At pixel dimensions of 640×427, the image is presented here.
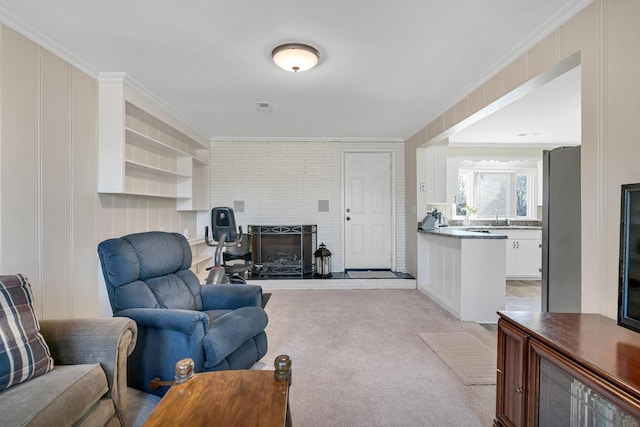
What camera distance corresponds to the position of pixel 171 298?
2330 mm

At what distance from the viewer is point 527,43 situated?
2170mm

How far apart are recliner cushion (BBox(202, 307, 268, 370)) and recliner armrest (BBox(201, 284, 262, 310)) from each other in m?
0.18

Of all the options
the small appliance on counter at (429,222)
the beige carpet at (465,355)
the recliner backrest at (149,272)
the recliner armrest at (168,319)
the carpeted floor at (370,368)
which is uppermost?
the small appliance on counter at (429,222)

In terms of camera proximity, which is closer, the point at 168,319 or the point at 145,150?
the point at 168,319

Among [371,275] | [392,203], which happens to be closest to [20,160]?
[371,275]

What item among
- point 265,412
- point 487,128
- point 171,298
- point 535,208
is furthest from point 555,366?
point 535,208

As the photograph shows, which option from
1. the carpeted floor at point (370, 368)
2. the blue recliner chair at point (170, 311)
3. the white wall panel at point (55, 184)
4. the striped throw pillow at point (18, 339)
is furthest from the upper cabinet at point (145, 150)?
the carpeted floor at point (370, 368)

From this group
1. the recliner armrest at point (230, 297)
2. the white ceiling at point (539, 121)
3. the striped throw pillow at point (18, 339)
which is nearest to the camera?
the striped throw pillow at point (18, 339)

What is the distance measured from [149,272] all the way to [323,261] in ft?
9.70

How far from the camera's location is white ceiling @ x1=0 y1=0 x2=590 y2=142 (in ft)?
6.01

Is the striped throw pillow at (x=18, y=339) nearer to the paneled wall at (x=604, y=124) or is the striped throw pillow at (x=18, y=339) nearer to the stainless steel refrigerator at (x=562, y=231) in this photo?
the paneled wall at (x=604, y=124)

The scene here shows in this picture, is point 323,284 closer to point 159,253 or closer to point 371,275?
point 371,275

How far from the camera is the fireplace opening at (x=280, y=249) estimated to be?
5004mm

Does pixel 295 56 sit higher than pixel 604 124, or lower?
higher
